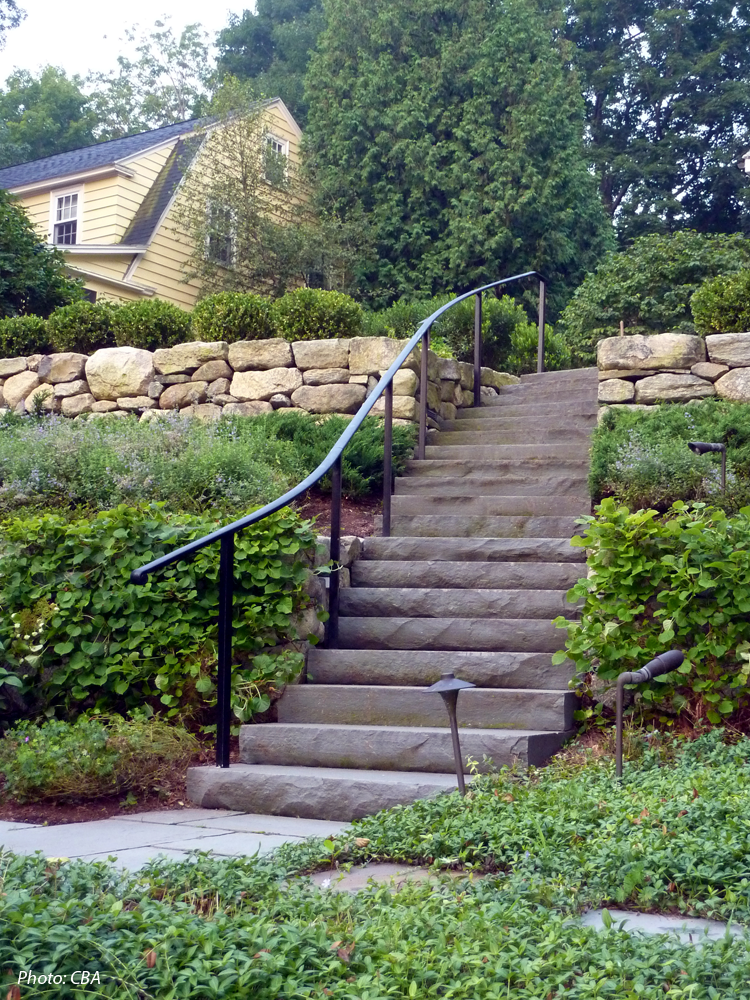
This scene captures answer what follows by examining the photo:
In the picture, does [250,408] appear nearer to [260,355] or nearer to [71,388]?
[260,355]

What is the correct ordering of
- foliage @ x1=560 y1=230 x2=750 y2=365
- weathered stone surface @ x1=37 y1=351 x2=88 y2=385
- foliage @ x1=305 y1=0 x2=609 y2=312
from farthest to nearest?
foliage @ x1=305 y1=0 x2=609 y2=312
foliage @ x1=560 y1=230 x2=750 y2=365
weathered stone surface @ x1=37 y1=351 x2=88 y2=385

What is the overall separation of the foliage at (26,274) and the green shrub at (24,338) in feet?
3.85

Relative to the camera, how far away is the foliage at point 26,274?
36.1 ft

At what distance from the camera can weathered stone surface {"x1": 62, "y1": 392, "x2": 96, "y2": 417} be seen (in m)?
8.97

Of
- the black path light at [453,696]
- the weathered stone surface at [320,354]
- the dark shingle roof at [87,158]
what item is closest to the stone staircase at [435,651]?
the black path light at [453,696]

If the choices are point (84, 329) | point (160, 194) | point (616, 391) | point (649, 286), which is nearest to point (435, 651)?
point (616, 391)

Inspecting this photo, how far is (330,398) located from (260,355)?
0.80 m

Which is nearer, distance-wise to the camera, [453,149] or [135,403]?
[135,403]

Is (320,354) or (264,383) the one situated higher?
(320,354)

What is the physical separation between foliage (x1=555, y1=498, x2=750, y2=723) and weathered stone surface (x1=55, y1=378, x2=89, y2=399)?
5827mm

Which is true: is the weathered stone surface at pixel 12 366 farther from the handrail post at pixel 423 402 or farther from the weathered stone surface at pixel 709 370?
the weathered stone surface at pixel 709 370

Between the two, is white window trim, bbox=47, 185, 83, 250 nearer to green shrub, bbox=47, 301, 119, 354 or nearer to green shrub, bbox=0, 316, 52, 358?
green shrub, bbox=0, 316, 52, 358

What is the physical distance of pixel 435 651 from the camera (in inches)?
189

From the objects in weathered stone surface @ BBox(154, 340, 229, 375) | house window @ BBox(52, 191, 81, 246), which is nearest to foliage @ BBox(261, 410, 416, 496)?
weathered stone surface @ BBox(154, 340, 229, 375)
